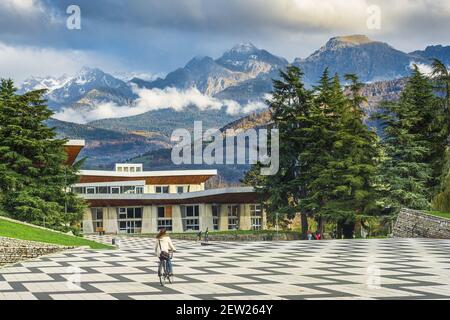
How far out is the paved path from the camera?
50.9 ft

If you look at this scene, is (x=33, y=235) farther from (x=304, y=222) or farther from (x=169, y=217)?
(x=169, y=217)

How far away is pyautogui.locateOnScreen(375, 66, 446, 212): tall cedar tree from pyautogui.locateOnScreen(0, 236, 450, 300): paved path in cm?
1861

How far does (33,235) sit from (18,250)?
4.51 m

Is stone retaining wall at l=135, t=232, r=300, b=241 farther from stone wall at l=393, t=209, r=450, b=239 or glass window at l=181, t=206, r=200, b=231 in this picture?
stone wall at l=393, t=209, r=450, b=239

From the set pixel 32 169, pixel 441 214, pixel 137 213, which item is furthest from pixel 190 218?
pixel 441 214

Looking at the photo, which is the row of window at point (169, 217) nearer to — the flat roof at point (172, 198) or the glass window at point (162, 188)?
the flat roof at point (172, 198)

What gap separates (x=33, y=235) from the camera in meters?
32.1

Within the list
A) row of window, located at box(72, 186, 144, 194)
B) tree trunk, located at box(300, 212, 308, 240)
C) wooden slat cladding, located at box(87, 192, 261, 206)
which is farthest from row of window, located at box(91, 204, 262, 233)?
tree trunk, located at box(300, 212, 308, 240)

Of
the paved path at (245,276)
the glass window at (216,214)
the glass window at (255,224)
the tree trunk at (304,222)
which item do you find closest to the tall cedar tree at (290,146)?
the tree trunk at (304,222)
